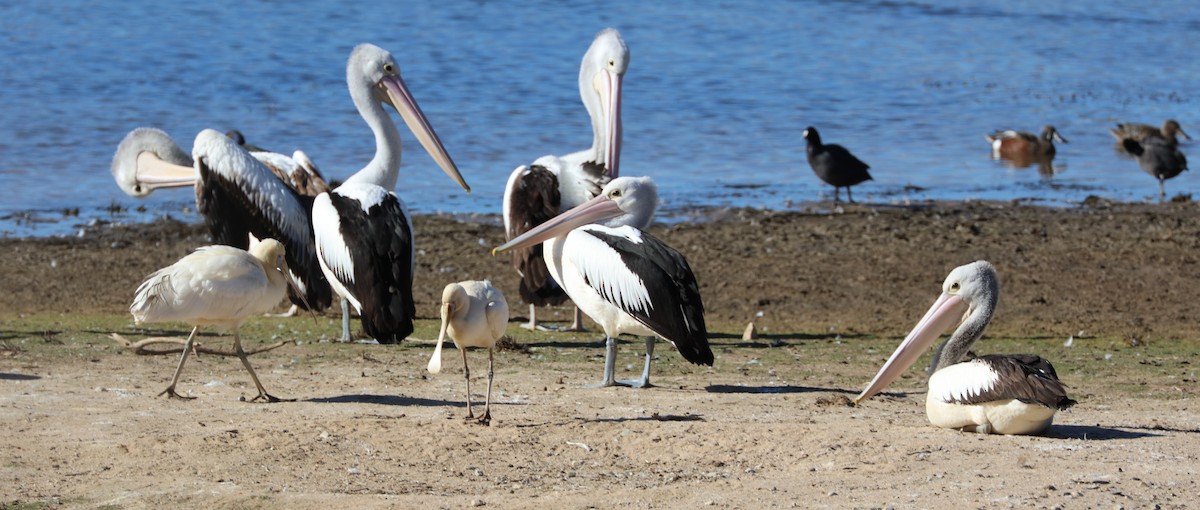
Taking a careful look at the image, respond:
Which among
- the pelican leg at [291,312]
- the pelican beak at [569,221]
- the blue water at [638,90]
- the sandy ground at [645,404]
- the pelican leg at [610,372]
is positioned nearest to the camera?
the sandy ground at [645,404]

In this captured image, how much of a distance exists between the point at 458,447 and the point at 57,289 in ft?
17.8

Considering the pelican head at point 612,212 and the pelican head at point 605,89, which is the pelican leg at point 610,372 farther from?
the pelican head at point 605,89

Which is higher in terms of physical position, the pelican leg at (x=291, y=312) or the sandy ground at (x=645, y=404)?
the sandy ground at (x=645, y=404)

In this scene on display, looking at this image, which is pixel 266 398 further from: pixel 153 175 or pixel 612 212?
pixel 153 175

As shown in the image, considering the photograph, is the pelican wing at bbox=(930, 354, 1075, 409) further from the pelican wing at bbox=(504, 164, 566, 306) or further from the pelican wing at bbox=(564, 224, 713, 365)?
the pelican wing at bbox=(504, 164, 566, 306)

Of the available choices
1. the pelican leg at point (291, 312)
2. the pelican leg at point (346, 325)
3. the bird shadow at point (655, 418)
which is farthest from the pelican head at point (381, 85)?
the bird shadow at point (655, 418)

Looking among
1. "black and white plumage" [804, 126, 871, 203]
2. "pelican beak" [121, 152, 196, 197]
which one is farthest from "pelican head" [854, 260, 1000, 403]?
"black and white plumage" [804, 126, 871, 203]

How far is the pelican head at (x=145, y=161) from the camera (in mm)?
9883

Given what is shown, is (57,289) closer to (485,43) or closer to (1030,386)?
(1030,386)

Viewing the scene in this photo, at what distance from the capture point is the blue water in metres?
15.6

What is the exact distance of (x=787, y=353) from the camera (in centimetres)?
841

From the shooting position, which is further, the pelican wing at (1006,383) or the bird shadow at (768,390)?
the bird shadow at (768,390)

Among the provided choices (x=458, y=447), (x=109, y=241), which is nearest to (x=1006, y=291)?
(x=458, y=447)

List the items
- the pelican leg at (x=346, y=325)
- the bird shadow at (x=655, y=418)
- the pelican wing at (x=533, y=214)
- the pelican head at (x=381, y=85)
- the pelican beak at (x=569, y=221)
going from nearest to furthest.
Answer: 1. the bird shadow at (x=655, y=418)
2. the pelican beak at (x=569, y=221)
3. the pelican leg at (x=346, y=325)
4. the pelican wing at (x=533, y=214)
5. the pelican head at (x=381, y=85)
